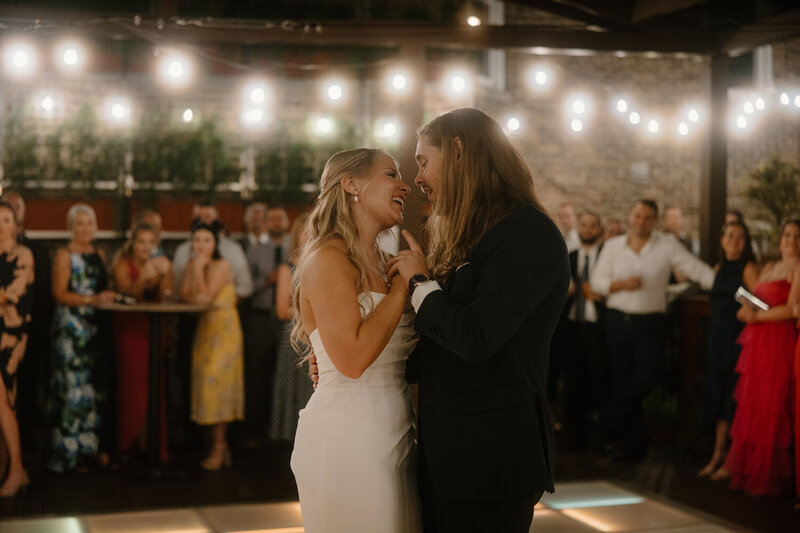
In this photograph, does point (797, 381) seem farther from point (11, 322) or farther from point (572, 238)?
point (11, 322)

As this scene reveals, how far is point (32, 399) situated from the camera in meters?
5.70

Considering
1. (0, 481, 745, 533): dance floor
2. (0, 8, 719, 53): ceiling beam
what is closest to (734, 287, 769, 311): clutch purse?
(0, 481, 745, 533): dance floor

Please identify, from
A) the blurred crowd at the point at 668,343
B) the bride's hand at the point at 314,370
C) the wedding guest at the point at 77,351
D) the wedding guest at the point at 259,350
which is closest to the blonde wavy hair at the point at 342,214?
the bride's hand at the point at 314,370

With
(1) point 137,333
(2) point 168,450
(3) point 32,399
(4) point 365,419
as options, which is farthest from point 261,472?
(4) point 365,419

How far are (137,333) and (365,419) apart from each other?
3.69 m

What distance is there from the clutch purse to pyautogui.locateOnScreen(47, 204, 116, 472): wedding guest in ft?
11.8

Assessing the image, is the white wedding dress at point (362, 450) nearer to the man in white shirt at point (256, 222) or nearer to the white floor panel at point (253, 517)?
the white floor panel at point (253, 517)

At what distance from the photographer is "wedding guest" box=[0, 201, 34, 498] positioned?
4836mm

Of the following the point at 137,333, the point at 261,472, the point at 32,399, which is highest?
the point at 137,333

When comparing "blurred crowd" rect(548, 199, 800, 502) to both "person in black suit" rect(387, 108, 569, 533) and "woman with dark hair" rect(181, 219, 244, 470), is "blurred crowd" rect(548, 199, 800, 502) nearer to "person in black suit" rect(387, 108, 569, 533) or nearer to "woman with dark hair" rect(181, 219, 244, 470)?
"woman with dark hair" rect(181, 219, 244, 470)

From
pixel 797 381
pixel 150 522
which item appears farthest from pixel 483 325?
pixel 797 381

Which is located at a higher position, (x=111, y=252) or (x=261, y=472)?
(x=111, y=252)

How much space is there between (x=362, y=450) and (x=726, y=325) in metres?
3.83

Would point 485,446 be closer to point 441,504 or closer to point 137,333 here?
point 441,504
